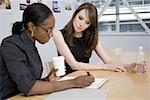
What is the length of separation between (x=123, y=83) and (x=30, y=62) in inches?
21.1

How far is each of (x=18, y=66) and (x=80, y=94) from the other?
12.4 inches

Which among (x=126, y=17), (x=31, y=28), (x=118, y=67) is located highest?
(x=31, y=28)

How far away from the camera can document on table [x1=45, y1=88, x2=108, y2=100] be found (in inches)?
45.9

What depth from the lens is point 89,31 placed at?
7.64ft

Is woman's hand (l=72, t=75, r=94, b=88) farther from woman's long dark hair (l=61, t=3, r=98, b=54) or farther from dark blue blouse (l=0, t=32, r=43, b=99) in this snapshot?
woman's long dark hair (l=61, t=3, r=98, b=54)

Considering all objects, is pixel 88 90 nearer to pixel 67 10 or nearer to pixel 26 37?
pixel 26 37

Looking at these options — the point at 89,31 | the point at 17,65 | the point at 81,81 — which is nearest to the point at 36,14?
the point at 17,65

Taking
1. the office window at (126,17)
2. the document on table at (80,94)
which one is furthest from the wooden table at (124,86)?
the office window at (126,17)

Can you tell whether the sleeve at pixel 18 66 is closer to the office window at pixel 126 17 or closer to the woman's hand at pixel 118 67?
the woman's hand at pixel 118 67

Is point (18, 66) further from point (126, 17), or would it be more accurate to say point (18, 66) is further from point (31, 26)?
point (126, 17)

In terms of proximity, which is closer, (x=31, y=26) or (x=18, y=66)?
(x=18, y=66)

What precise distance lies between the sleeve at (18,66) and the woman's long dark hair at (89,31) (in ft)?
3.13

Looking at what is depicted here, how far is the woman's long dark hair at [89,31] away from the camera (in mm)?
2178

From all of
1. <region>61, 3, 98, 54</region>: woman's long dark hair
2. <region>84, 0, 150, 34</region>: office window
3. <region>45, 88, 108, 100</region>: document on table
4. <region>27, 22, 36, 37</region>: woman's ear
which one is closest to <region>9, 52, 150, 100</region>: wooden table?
<region>45, 88, 108, 100</region>: document on table
